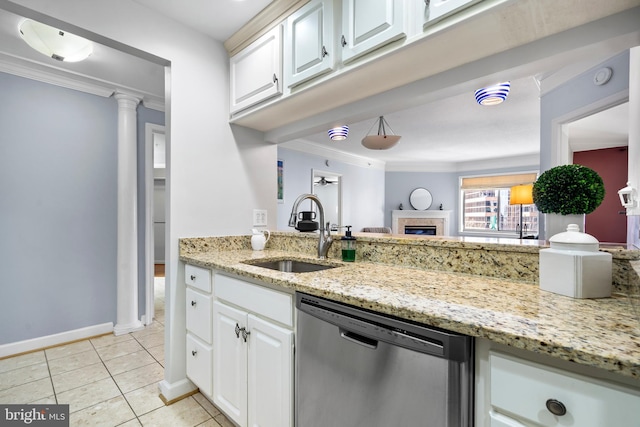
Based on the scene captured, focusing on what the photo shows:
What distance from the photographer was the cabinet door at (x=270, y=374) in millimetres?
1171

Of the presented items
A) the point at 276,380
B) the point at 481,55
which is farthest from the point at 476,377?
the point at 481,55

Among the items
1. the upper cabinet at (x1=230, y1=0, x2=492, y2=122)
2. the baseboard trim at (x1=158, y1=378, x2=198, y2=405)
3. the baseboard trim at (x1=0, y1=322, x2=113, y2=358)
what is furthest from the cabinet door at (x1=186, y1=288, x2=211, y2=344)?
the baseboard trim at (x1=0, y1=322, x2=113, y2=358)

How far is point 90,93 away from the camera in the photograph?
106 inches

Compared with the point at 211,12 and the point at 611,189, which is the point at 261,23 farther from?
the point at 611,189

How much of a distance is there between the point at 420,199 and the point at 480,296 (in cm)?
681

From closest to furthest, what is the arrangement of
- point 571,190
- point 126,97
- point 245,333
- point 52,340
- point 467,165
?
point 571,190, point 245,333, point 52,340, point 126,97, point 467,165

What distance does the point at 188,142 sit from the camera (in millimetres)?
1906

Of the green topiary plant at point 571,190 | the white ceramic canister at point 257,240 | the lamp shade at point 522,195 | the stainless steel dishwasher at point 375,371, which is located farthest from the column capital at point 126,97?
the lamp shade at point 522,195

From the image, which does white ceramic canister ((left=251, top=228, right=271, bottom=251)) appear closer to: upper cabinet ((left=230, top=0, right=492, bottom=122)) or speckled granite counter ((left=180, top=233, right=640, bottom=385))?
speckled granite counter ((left=180, top=233, right=640, bottom=385))

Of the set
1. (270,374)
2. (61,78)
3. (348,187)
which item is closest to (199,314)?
(270,374)

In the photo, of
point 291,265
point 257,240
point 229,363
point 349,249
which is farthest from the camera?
point 257,240

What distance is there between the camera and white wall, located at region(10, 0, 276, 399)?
171cm

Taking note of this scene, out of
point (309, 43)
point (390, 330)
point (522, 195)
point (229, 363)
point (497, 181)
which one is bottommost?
point (229, 363)

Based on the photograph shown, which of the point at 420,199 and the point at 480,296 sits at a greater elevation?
the point at 420,199
